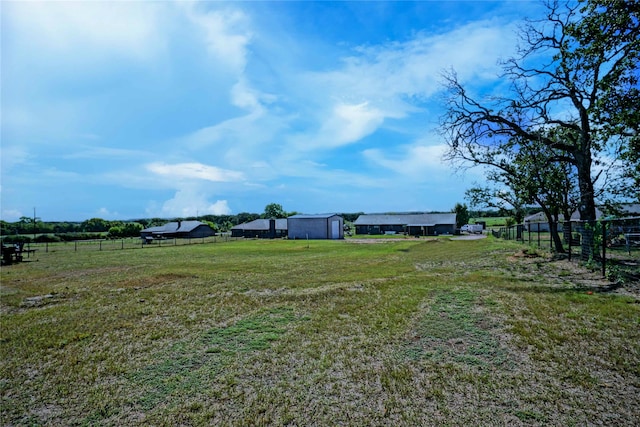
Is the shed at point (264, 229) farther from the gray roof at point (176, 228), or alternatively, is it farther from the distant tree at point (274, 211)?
the distant tree at point (274, 211)

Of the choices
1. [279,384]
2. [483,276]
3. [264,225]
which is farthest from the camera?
[264,225]

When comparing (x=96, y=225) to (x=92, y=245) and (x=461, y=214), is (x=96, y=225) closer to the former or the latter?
(x=92, y=245)

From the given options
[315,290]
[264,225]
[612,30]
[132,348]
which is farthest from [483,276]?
[264,225]

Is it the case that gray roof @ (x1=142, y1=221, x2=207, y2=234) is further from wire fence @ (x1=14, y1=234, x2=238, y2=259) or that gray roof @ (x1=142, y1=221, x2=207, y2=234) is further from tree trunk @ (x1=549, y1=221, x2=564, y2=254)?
tree trunk @ (x1=549, y1=221, x2=564, y2=254)

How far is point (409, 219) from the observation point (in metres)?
64.3

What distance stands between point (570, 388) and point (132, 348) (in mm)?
5865

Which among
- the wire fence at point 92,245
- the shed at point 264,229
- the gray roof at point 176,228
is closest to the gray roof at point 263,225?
the shed at point 264,229

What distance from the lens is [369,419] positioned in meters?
3.12

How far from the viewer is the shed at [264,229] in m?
59.2

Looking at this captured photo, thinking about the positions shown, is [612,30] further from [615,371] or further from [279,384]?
[279,384]

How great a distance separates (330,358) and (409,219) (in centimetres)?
6231

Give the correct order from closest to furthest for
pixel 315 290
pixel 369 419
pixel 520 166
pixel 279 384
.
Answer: pixel 369 419
pixel 279 384
pixel 315 290
pixel 520 166

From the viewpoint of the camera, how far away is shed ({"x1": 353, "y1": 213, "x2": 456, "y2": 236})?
59875 millimetres

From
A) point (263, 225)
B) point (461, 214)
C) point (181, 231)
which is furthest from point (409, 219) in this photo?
point (181, 231)
